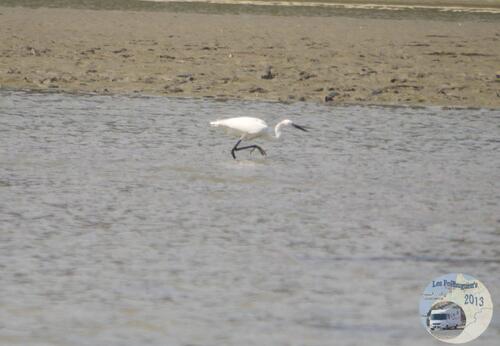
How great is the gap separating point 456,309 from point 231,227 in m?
2.69

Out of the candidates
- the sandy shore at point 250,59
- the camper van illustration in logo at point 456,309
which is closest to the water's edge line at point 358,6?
the sandy shore at point 250,59

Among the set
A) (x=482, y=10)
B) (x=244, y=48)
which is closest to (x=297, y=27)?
(x=244, y=48)

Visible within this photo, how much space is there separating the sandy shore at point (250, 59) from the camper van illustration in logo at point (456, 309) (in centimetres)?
959

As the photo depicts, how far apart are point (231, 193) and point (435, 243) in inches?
93.5

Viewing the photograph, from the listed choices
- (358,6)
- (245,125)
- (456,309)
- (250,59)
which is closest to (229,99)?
(250,59)

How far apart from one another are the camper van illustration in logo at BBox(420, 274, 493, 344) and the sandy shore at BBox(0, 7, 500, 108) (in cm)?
959

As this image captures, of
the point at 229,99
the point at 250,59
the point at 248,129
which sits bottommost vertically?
the point at 229,99

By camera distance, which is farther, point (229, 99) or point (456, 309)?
point (229, 99)

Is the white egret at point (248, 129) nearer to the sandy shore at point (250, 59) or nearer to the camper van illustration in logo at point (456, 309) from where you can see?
the sandy shore at point (250, 59)

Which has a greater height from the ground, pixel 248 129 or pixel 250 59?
pixel 248 129

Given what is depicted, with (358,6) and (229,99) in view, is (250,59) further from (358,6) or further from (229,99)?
(358,6)

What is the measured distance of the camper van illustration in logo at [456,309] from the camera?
6727 millimetres

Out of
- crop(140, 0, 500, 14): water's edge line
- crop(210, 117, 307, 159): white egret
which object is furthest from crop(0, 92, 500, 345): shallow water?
crop(140, 0, 500, 14): water's edge line

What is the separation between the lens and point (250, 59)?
20578 mm
